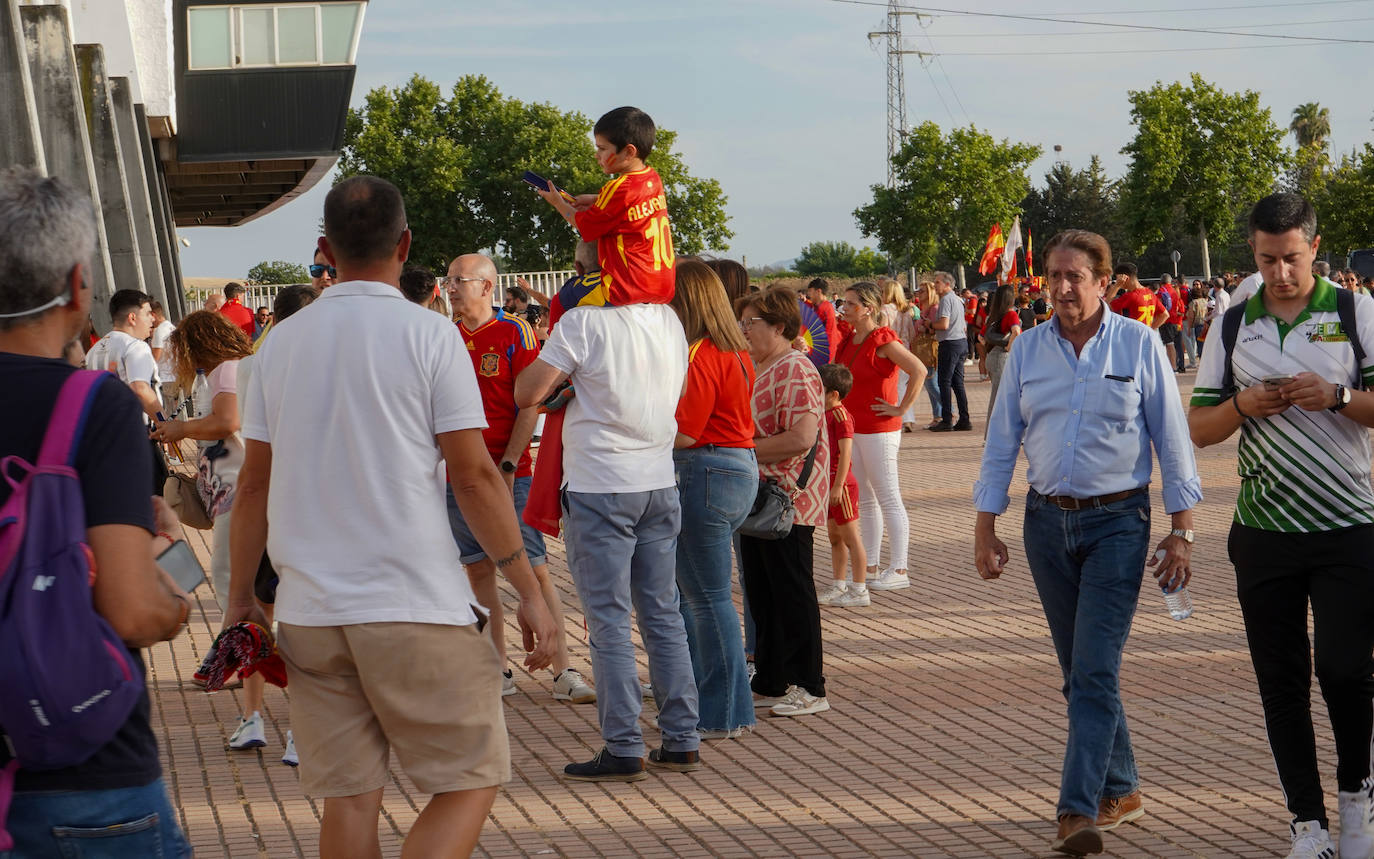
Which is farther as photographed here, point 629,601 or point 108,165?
point 108,165

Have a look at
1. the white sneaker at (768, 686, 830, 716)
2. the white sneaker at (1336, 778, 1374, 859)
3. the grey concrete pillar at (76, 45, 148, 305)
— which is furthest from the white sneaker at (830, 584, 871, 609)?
the grey concrete pillar at (76, 45, 148, 305)

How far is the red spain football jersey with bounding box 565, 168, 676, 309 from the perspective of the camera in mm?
A: 5746

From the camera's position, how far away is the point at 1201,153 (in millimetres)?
59188

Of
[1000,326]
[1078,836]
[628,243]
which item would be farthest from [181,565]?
[1000,326]

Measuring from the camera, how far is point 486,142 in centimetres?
8762

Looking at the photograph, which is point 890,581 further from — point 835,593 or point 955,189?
point 955,189

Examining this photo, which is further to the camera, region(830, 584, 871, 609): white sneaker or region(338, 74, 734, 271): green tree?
region(338, 74, 734, 271): green tree

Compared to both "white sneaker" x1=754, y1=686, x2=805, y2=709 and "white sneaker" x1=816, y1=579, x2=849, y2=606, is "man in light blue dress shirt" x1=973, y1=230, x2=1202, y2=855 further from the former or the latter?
"white sneaker" x1=816, y1=579, x2=849, y2=606

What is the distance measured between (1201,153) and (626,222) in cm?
5799

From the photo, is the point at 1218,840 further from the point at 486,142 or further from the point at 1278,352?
the point at 486,142

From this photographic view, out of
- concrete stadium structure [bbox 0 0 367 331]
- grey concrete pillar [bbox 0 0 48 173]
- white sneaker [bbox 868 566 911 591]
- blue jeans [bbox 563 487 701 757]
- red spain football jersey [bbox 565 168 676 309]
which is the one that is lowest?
white sneaker [bbox 868 566 911 591]

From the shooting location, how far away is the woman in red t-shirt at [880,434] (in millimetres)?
9734

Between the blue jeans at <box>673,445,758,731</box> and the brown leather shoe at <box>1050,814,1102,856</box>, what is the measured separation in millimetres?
1896

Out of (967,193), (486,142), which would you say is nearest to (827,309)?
(967,193)
